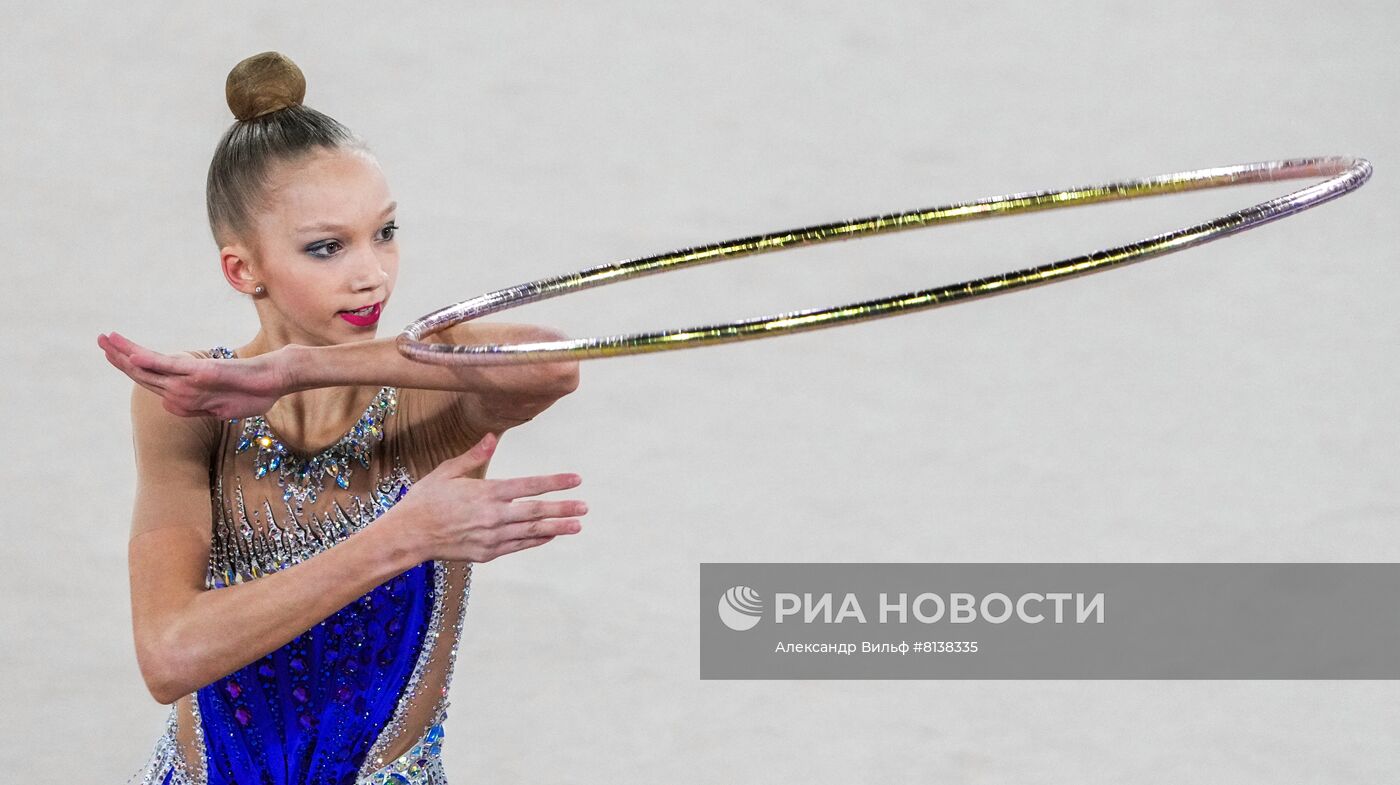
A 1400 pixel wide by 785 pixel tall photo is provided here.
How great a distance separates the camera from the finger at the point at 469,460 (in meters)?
2.18

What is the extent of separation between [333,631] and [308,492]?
0.19 meters

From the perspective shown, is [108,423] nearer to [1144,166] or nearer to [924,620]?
[924,620]

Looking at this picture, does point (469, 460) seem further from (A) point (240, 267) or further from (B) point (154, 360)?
(A) point (240, 267)

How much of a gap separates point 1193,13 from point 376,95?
13.0 ft

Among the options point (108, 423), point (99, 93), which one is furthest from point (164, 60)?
point (108, 423)

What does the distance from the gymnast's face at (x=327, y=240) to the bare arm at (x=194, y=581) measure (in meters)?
0.23

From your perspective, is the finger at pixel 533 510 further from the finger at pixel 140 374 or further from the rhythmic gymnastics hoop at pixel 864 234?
the finger at pixel 140 374

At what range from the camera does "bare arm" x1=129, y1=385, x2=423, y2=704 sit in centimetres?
216

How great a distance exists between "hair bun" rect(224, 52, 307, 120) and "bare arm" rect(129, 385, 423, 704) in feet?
1.31

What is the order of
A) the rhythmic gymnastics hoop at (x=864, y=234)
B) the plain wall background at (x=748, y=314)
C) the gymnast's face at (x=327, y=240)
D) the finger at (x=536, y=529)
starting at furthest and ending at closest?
the plain wall background at (x=748, y=314), the gymnast's face at (x=327, y=240), the finger at (x=536, y=529), the rhythmic gymnastics hoop at (x=864, y=234)

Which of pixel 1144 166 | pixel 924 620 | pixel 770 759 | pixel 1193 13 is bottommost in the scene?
pixel 770 759

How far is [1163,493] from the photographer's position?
18.0 feet

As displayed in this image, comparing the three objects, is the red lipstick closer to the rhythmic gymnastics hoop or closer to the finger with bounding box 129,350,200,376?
the rhythmic gymnastics hoop

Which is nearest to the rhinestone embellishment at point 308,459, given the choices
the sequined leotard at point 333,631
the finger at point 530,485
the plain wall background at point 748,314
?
the sequined leotard at point 333,631
